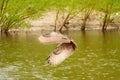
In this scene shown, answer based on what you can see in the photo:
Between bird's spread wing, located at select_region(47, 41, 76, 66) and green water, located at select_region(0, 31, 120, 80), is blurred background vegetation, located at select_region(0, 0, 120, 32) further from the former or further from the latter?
bird's spread wing, located at select_region(47, 41, 76, 66)

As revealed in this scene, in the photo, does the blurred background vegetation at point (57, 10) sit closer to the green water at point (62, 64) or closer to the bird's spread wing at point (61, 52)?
the green water at point (62, 64)

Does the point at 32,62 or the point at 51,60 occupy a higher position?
the point at 51,60

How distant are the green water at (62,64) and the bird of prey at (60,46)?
11.3 meters

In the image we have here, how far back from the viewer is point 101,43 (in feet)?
108

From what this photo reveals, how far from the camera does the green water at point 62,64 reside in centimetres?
1895

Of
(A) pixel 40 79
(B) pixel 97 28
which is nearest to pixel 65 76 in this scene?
(A) pixel 40 79

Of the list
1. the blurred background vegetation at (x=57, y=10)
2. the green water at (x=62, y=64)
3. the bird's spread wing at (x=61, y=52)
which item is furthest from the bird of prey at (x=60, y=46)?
the blurred background vegetation at (x=57, y=10)

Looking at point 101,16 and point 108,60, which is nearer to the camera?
point 108,60

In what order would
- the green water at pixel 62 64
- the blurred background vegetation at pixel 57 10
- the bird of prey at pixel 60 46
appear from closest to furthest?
the bird of prey at pixel 60 46, the green water at pixel 62 64, the blurred background vegetation at pixel 57 10

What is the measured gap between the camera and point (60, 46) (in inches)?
270

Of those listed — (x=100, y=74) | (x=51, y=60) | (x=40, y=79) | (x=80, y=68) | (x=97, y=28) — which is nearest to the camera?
(x=51, y=60)

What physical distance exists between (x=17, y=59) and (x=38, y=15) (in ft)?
70.1

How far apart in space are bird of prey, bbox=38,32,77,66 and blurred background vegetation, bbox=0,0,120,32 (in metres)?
36.9

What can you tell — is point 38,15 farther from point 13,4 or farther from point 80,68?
point 80,68
